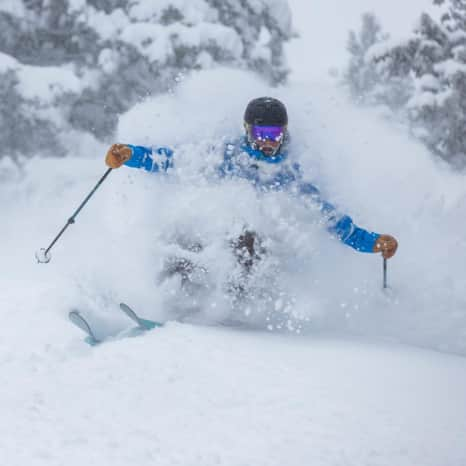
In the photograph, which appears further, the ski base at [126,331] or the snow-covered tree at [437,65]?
the snow-covered tree at [437,65]

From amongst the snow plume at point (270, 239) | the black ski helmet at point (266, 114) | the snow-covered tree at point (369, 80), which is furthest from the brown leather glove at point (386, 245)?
the snow-covered tree at point (369, 80)

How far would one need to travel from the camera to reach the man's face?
457cm

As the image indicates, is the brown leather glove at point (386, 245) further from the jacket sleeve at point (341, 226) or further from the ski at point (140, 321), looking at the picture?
the ski at point (140, 321)

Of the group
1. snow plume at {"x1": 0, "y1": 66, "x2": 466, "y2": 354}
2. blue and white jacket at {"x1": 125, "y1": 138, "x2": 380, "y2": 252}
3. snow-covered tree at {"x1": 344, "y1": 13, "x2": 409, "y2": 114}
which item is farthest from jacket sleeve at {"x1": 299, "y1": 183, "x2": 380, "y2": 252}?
snow-covered tree at {"x1": 344, "y1": 13, "x2": 409, "y2": 114}

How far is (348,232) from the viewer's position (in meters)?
4.68

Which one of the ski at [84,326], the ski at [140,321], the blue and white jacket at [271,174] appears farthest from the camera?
the blue and white jacket at [271,174]

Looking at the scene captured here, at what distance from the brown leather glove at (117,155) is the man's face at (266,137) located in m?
1.01

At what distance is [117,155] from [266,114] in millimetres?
1236

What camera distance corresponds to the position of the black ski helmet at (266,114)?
179 inches

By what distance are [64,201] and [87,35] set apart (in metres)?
3.49

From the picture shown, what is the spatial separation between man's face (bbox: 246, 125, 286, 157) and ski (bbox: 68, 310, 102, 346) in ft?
6.33

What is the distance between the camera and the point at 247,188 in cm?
469

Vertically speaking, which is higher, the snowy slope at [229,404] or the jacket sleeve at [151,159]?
the jacket sleeve at [151,159]

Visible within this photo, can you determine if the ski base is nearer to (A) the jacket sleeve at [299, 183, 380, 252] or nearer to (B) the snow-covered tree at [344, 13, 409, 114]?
(A) the jacket sleeve at [299, 183, 380, 252]
